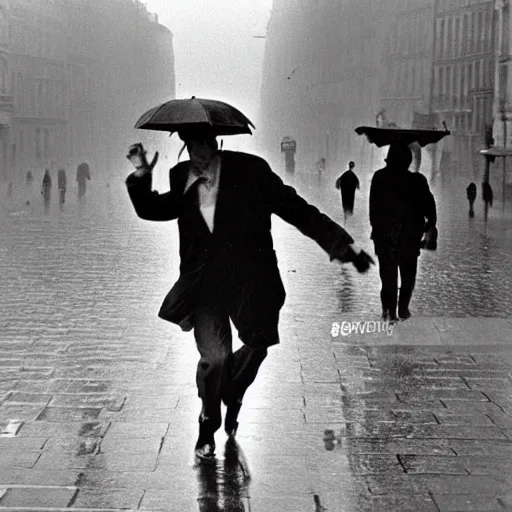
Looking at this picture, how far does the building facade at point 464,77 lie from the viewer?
2697 inches

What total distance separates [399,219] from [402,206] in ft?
0.40

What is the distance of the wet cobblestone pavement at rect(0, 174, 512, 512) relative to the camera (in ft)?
19.8

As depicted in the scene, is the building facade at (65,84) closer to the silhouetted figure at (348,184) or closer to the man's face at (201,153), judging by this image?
the silhouetted figure at (348,184)

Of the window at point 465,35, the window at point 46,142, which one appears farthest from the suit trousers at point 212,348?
the window at point 46,142

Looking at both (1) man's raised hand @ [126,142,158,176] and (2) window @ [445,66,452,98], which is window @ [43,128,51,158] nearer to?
(2) window @ [445,66,452,98]

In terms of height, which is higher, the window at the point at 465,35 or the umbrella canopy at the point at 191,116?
the window at the point at 465,35

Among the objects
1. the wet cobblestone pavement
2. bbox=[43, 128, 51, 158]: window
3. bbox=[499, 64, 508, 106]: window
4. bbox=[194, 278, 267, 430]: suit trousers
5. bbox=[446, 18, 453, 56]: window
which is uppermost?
bbox=[446, 18, 453, 56]: window

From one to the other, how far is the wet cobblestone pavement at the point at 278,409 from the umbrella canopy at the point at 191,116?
1.64m

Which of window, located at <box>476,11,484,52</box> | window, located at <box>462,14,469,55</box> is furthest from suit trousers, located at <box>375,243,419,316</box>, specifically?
window, located at <box>462,14,469,55</box>

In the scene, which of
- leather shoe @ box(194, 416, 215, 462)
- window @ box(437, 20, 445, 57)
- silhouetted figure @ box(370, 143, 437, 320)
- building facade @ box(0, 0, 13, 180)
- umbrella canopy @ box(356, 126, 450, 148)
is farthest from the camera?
window @ box(437, 20, 445, 57)

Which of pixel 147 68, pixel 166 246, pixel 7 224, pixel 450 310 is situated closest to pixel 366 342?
pixel 450 310

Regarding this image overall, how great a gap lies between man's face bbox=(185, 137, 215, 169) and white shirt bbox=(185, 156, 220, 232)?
0.04 metres

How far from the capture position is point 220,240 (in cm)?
674

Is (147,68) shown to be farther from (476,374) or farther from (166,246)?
(476,374)
